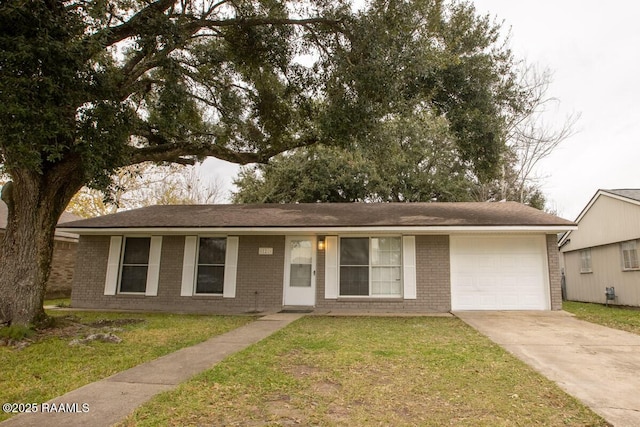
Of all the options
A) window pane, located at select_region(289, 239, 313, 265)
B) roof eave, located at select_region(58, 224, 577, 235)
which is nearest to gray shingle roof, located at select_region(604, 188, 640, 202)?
roof eave, located at select_region(58, 224, 577, 235)

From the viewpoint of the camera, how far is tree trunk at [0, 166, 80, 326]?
23.6 feet

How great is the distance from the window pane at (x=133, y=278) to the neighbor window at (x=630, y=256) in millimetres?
16428

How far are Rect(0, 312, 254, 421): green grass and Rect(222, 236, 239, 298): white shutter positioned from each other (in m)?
1.98

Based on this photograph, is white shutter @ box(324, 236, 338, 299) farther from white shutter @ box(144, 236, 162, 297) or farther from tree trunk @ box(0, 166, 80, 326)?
tree trunk @ box(0, 166, 80, 326)

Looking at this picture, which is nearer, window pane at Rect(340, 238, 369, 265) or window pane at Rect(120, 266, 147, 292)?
window pane at Rect(340, 238, 369, 265)

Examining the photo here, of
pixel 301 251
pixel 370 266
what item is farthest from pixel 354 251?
pixel 301 251

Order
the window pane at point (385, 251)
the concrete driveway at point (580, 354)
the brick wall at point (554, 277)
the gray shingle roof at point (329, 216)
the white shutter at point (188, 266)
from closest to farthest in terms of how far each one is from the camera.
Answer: the concrete driveway at point (580, 354) < the brick wall at point (554, 277) < the gray shingle roof at point (329, 216) < the window pane at point (385, 251) < the white shutter at point (188, 266)

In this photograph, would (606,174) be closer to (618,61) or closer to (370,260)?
(618,61)

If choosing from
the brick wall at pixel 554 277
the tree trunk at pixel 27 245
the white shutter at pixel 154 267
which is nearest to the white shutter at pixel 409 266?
the brick wall at pixel 554 277

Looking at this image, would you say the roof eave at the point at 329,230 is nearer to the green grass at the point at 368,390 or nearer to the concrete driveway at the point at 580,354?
the concrete driveway at the point at 580,354

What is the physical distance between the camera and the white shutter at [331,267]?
11422 mm

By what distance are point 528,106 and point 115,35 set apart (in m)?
12.0

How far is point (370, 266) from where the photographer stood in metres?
11.5

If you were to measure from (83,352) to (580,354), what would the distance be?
760cm
